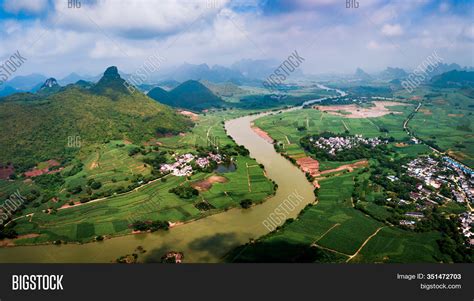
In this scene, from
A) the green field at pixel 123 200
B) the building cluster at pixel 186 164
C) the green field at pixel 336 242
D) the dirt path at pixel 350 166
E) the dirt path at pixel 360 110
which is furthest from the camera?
the dirt path at pixel 360 110

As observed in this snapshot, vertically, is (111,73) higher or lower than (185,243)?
higher

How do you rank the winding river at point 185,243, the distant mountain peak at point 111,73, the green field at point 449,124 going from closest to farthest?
the winding river at point 185,243, the green field at point 449,124, the distant mountain peak at point 111,73

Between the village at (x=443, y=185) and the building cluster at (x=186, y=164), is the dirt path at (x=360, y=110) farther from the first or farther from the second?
the building cluster at (x=186, y=164)

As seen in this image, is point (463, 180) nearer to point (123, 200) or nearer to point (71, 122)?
point (123, 200)

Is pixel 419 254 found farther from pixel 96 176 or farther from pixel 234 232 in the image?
pixel 96 176

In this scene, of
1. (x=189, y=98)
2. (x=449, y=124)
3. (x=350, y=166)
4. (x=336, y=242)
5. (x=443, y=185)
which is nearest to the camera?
(x=336, y=242)

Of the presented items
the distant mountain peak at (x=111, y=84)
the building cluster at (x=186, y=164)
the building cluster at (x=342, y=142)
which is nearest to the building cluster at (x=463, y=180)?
the building cluster at (x=342, y=142)

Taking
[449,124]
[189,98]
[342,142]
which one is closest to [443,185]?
[342,142]
